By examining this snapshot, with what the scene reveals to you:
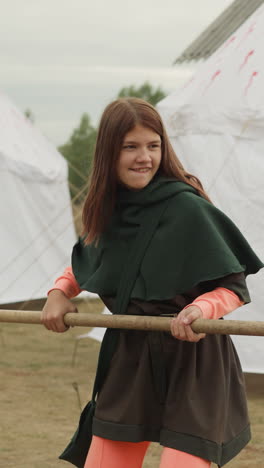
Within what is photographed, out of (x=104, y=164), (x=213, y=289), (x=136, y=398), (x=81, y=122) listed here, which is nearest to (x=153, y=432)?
(x=136, y=398)

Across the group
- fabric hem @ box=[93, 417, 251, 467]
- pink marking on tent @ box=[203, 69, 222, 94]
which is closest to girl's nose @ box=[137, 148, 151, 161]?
fabric hem @ box=[93, 417, 251, 467]

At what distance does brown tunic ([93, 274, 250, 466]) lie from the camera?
2062 mm

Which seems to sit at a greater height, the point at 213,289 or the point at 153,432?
the point at 213,289

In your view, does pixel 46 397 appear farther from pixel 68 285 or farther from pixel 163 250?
pixel 163 250

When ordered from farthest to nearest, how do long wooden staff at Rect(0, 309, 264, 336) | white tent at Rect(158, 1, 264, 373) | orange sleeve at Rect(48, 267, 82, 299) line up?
1. white tent at Rect(158, 1, 264, 373)
2. orange sleeve at Rect(48, 267, 82, 299)
3. long wooden staff at Rect(0, 309, 264, 336)

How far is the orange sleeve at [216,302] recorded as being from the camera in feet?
6.65

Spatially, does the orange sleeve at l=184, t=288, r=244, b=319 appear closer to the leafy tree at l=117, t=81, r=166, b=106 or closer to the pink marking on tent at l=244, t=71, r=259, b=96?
the pink marking on tent at l=244, t=71, r=259, b=96

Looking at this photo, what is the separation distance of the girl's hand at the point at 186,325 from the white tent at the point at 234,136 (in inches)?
116

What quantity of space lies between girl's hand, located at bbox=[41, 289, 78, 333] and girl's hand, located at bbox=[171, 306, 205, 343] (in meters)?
0.42

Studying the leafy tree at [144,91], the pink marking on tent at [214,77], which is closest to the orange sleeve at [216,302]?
the pink marking on tent at [214,77]

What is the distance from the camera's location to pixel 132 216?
7.25 ft

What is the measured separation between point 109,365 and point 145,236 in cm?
36

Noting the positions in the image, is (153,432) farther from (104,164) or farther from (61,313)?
(104,164)

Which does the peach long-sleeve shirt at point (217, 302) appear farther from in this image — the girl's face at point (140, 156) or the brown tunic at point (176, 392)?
the girl's face at point (140, 156)
